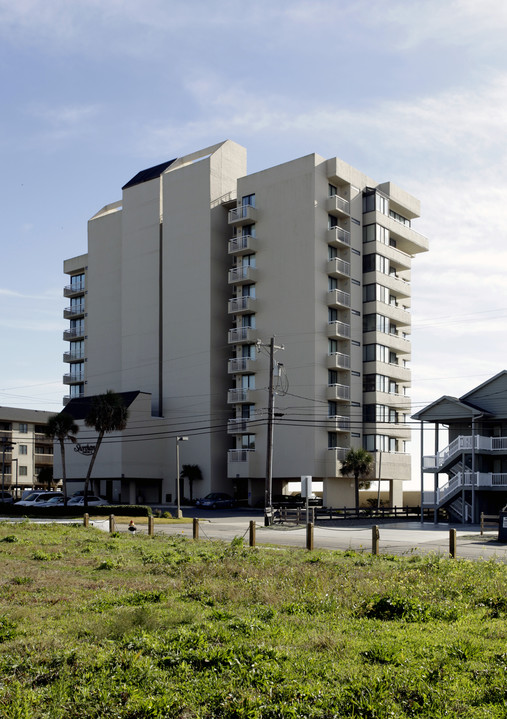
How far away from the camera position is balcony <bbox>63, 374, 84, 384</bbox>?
94312 mm

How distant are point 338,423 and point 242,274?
17.7 meters

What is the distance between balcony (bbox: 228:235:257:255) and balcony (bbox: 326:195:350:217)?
8.12m

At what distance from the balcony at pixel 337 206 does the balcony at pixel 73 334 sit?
3777 cm

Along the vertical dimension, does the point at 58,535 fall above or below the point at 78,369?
below

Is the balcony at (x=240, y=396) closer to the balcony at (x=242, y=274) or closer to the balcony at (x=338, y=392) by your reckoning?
the balcony at (x=338, y=392)

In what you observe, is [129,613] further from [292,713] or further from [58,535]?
[58,535]

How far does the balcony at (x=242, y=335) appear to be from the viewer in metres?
74.1

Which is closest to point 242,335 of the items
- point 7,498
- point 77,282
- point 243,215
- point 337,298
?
point 337,298

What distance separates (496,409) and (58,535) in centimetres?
2889

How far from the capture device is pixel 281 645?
29.7ft

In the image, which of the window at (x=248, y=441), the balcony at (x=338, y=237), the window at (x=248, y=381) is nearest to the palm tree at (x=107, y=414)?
the window at (x=248, y=441)

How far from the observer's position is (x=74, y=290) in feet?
320

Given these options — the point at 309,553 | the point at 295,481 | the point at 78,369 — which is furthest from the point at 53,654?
the point at 78,369

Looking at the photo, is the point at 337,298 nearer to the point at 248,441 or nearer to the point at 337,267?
the point at 337,267
